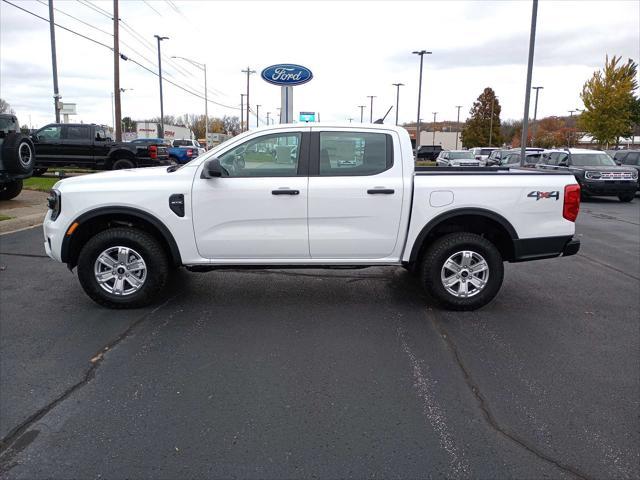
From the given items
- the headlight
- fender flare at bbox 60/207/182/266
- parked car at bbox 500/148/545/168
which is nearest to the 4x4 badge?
fender flare at bbox 60/207/182/266

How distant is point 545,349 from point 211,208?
10.9 ft

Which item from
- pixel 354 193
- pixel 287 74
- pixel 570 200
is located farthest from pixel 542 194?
pixel 287 74

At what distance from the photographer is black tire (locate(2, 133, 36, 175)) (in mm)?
10523

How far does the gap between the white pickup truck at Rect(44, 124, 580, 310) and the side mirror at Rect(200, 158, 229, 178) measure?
0.04 m

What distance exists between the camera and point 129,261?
530cm

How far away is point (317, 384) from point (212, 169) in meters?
2.31

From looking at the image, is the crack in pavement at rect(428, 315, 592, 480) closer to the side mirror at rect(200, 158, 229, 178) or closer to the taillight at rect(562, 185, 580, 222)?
the taillight at rect(562, 185, 580, 222)

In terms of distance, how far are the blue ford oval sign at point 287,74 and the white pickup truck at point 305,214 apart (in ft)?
29.4

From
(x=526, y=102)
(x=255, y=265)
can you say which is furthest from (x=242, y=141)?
(x=526, y=102)

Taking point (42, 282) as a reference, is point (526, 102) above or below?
above

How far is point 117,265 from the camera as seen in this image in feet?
17.4

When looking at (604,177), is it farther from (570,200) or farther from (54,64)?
(54,64)

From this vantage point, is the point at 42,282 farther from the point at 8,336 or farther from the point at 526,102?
the point at 526,102

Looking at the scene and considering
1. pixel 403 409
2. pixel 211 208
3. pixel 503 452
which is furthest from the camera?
pixel 211 208
